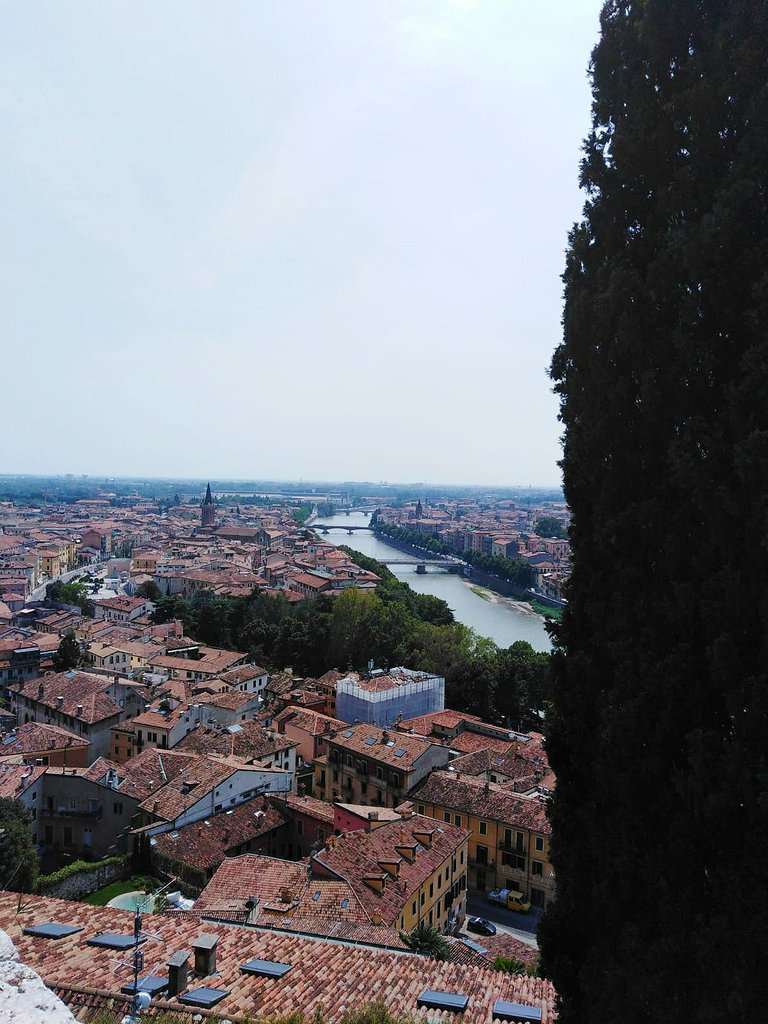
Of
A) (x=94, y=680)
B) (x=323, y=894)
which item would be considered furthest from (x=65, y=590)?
(x=323, y=894)

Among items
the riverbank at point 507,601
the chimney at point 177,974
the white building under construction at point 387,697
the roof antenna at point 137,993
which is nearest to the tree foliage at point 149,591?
the riverbank at point 507,601

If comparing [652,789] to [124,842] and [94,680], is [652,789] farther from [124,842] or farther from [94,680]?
[94,680]

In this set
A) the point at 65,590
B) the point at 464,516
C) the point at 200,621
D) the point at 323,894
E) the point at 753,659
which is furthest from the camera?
the point at 464,516

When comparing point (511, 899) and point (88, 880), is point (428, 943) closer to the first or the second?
point (511, 899)

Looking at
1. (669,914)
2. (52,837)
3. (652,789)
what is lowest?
(52,837)

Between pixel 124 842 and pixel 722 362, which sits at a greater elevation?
pixel 722 362

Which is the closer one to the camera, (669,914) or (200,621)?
(669,914)

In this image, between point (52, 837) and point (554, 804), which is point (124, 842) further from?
point (554, 804)

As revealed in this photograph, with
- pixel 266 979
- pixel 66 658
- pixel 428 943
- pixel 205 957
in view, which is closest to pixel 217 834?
pixel 428 943

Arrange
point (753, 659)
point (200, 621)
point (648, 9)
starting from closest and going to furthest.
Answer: point (753, 659), point (648, 9), point (200, 621)
